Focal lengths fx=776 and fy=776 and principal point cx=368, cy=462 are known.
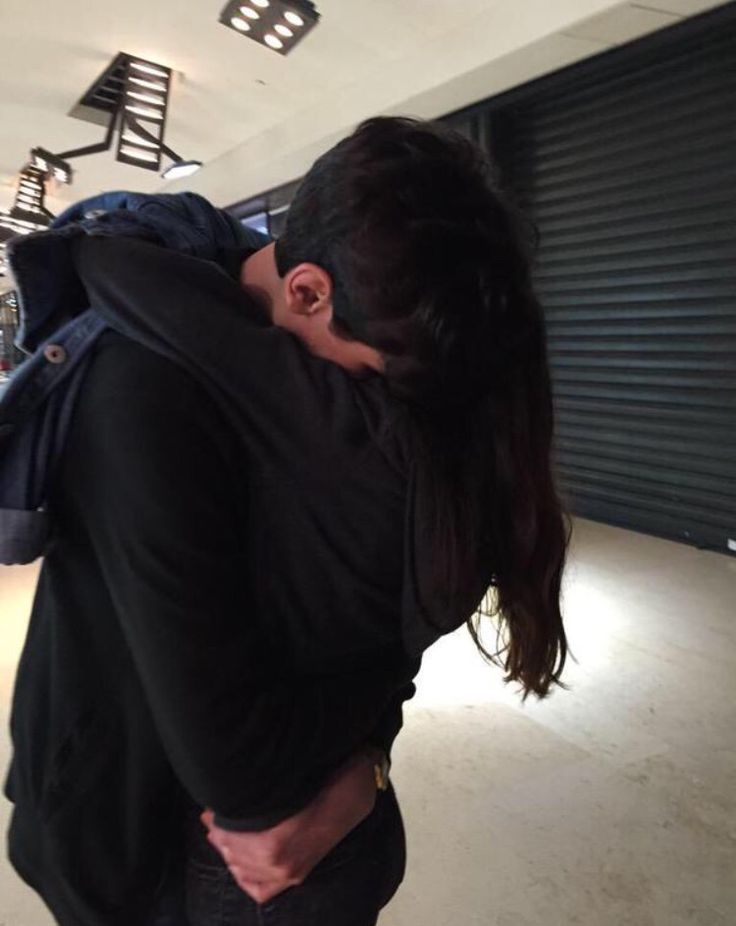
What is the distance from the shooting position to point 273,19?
3314 mm

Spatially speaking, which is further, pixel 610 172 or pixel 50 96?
pixel 50 96

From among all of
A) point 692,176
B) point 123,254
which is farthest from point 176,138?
point 123,254

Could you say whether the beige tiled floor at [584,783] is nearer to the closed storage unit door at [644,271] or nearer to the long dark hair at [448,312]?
the closed storage unit door at [644,271]

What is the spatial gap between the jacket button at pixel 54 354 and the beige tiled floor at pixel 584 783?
1682mm

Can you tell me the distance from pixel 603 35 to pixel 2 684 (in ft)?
12.3

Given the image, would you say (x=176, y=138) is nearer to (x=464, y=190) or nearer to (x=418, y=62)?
(x=418, y=62)

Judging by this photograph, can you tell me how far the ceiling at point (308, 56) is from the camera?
3486 millimetres

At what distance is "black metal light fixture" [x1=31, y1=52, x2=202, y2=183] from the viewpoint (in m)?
4.37

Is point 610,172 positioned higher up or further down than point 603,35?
further down

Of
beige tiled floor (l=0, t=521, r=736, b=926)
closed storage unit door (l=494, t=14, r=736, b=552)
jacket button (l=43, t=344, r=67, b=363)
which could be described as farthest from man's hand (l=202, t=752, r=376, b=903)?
closed storage unit door (l=494, t=14, r=736, b=552)

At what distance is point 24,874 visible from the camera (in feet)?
2.62

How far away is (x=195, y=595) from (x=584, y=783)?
198 cm

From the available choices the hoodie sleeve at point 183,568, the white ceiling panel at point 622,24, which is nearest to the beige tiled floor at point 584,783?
the hoodie sleeve at point 183,568

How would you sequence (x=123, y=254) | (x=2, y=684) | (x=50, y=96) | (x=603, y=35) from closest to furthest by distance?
(x=123, y=254), (x=2, y=684), (x=603, y=35), (x=50, y=96)
